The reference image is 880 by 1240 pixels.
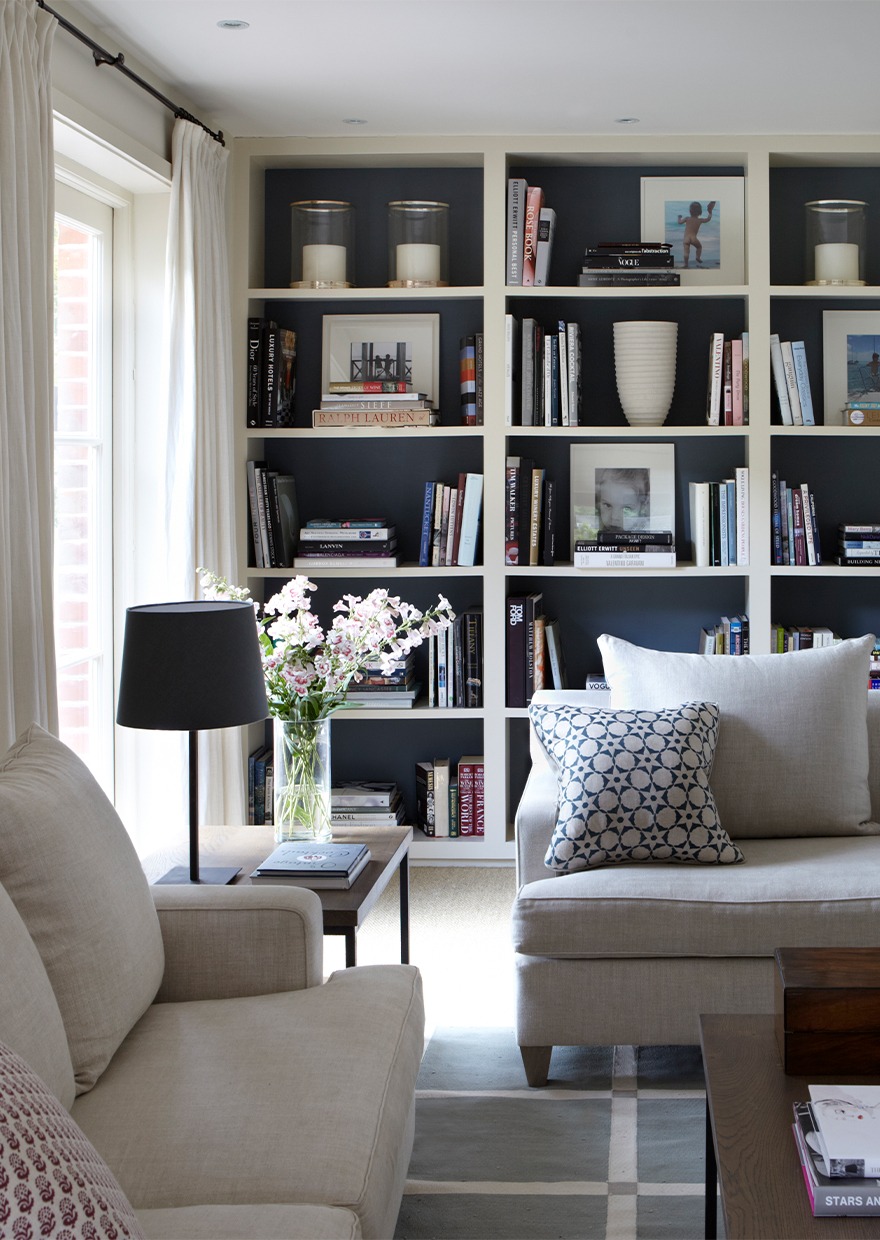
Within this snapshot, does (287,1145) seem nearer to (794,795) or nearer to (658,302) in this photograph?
(794,795)

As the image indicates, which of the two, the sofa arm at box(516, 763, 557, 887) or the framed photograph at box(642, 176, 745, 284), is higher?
the framed photograph at box(642, 176, 745, 284)

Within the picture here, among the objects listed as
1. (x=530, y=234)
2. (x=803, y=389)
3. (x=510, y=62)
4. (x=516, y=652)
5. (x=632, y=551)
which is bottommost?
(x=516, y=652)

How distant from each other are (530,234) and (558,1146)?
3.10m

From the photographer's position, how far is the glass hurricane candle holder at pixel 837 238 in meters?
4.56

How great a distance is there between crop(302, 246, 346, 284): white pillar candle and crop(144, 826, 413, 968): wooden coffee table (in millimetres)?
2209

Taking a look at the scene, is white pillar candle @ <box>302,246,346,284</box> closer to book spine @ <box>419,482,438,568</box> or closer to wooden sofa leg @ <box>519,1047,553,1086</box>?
book spine @ <box>419,482,438,568</box>

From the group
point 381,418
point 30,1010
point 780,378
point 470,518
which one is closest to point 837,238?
point 780,378

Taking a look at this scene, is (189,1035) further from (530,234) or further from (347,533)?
(530,234)

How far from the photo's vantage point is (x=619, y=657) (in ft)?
11.0

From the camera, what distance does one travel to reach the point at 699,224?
472 centimetres

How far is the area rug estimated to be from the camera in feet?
7.48

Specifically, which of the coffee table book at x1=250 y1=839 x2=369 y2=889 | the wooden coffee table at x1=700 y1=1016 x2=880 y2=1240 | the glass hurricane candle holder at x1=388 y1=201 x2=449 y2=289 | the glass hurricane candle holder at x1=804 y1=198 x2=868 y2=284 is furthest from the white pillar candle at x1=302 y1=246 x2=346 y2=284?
the wooden coffee table at x1=700 y1=1016 x2=880 y2=1240

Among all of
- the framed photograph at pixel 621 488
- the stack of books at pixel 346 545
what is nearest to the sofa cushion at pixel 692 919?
the stack of books at pixel 346 545

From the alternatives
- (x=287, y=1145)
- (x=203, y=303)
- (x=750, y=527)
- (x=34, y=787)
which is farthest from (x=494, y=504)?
(x=287, y=1145)
